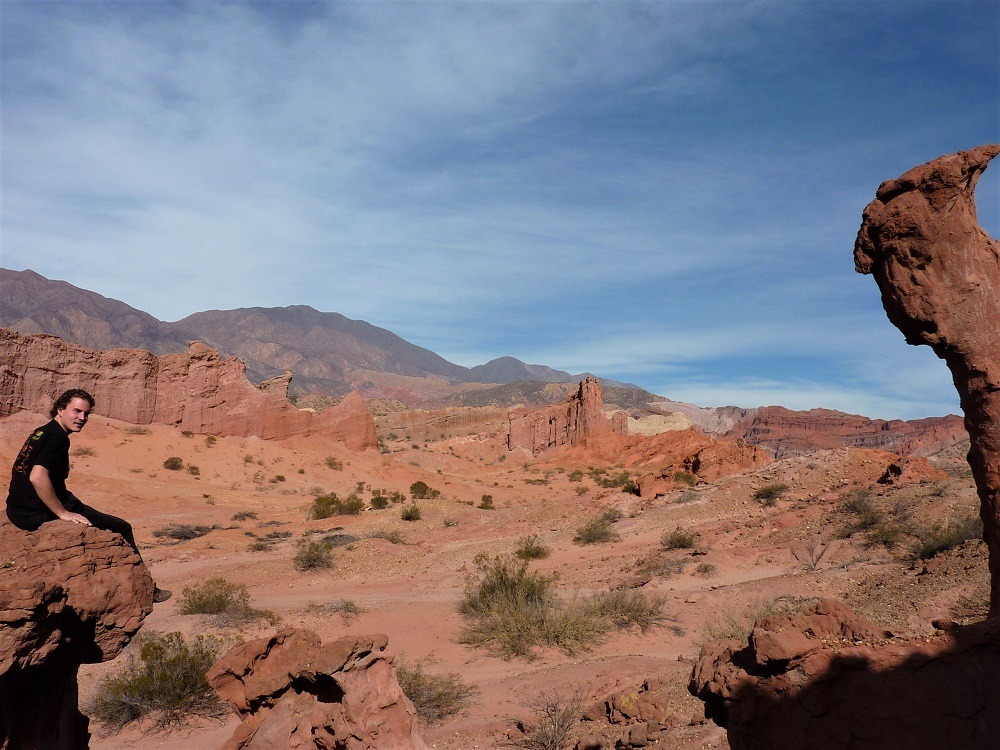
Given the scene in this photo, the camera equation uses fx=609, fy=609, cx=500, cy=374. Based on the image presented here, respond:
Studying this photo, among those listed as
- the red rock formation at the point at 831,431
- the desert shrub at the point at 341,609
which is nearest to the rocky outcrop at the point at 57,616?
the desert shrub at the point at 341,609

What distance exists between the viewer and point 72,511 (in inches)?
165

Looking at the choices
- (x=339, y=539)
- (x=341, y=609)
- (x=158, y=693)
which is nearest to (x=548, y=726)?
(x=158, y=693)

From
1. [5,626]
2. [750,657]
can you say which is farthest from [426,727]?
[5,626]

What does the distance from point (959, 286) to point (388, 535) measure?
1785 centimetres

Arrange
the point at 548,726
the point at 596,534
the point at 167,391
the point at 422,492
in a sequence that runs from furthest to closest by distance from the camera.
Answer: the point at 167,391
the point at 422,492
the point at 596,534
the point at 548,726

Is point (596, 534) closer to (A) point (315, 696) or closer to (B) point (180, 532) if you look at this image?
(B) point (180, 532)

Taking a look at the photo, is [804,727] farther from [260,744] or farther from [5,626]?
[5,626]

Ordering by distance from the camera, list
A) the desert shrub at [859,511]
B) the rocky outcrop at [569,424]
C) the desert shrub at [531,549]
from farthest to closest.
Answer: the rocky outcrop at [569,424]
the desert shrub at [531,549]
the desert shrub at [859,511]

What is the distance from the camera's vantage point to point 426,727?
7070 millimetres

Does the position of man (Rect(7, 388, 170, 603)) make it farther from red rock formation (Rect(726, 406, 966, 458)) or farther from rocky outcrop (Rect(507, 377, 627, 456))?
red rock formation (Rect(726, 406, 966, 458))

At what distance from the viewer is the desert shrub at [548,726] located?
6238 millimetres

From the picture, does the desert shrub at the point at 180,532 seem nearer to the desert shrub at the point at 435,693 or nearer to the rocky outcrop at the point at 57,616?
the desert shrub at the point at 435,693

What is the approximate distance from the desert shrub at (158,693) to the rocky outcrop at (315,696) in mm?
3260

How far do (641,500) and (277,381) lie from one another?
91.6 ft
